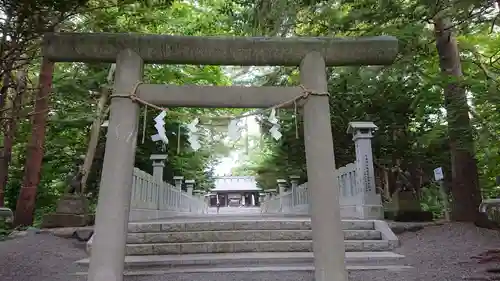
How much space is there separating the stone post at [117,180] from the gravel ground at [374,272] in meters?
1.76

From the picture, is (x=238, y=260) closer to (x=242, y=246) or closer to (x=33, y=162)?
(x=242, y=246)

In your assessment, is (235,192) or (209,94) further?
(235,192)

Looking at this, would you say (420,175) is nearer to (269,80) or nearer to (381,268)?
(269,80)

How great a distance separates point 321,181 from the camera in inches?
144


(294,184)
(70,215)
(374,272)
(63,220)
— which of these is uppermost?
(294,184)

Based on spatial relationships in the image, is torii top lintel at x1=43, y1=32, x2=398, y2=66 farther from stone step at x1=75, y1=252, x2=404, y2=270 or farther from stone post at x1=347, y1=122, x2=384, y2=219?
stone post at x1=347, y1=122, x2=384, y2=219

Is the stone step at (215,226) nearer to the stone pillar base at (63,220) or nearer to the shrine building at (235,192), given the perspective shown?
the stone pillar base at (63,220)

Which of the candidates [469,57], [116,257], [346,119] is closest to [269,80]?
[346,119]

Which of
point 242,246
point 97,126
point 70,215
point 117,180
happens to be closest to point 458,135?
point 242,246

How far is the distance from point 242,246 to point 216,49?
143 inches

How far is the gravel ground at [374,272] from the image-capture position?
4.96m

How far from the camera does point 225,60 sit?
13.0 ft

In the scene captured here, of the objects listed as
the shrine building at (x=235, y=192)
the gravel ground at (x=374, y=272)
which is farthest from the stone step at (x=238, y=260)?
the shrine building at (x=235, y=192)

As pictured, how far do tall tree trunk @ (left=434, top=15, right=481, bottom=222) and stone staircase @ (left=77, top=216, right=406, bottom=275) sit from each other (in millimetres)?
2634
